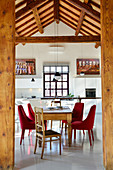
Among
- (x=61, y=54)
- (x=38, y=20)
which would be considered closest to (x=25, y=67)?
(x=61, y=54)

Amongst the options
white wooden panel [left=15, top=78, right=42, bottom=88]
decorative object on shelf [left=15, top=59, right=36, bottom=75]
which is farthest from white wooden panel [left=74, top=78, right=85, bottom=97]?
decorative object on shelf [left=15, top=59, right=36, bottom=75]

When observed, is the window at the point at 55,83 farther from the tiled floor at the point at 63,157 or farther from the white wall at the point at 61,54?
the tiled floor at the point at 63,157

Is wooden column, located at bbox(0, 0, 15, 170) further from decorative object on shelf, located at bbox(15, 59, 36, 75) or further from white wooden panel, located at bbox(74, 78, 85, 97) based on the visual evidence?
decorative object on shelf, located at bbox(15, 59, 36, 75)

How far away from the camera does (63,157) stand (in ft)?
11.8

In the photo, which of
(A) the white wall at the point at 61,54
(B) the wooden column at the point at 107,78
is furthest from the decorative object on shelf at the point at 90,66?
(B) the wooden column at the point at 107,78

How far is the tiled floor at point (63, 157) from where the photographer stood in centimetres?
313

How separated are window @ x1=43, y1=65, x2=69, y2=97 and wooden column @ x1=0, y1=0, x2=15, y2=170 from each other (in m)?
8.27

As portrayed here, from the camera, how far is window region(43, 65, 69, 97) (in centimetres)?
1135

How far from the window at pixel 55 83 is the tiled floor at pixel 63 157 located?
6.90 metres

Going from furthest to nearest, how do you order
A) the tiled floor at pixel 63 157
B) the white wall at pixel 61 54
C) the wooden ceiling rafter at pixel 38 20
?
the white wall at pixel 61 54, the wooden ceiling rafter at pixel 38 20, the tiled floor at pixel 63 157

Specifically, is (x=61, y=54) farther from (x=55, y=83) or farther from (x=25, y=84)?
(x=25, y=84)

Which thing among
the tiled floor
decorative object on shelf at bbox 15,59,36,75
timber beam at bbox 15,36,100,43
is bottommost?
the tiled floor

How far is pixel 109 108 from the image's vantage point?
9.78ft

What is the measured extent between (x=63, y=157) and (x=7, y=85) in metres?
1.73
